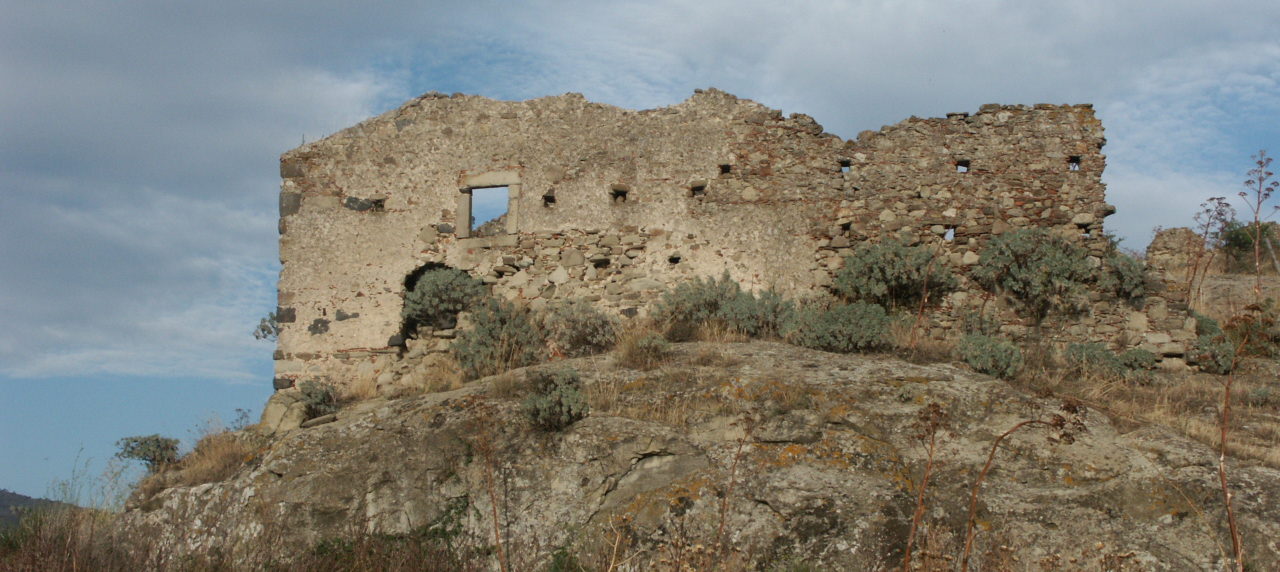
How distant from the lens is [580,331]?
12.3 meters

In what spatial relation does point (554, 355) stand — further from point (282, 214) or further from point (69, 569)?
point (69, 569)

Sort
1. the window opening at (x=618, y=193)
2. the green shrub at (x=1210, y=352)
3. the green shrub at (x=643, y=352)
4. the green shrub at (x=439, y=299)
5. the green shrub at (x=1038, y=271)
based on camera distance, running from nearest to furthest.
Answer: the green shrub at (x=643, y=352), the green shrub at (x=1210, y=352), the green shrub at (x=1038, y=271), the green shrub at (x=439, y=299), the window opening at (x=618, y=193)

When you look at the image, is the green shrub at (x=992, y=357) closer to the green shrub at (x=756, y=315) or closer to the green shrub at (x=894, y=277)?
the green shrub at (x=894, y=277)

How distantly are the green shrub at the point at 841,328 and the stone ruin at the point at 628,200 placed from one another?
41.0 inches

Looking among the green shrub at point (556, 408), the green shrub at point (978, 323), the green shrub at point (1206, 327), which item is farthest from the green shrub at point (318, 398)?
the green shrub at point (1206, 327)

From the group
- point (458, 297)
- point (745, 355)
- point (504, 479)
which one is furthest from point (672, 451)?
point (458, 297)

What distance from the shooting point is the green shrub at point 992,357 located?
34.5ft

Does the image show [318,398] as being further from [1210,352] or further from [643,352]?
[1210,352]

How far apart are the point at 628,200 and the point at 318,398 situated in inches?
181

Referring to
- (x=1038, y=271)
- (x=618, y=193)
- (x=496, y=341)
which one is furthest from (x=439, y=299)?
(x=1038, y=271)

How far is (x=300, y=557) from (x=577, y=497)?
6.93 feet

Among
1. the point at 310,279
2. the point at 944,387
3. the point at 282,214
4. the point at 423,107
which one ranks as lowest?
the point at 944,387

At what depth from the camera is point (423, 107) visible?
13.7 meters

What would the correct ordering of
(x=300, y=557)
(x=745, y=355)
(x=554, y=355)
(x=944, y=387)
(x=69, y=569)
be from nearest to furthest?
(x=69, y=569), (x=300, y=557), (x=944, y=387), (x=745, y=355), (x=554, y=355)
